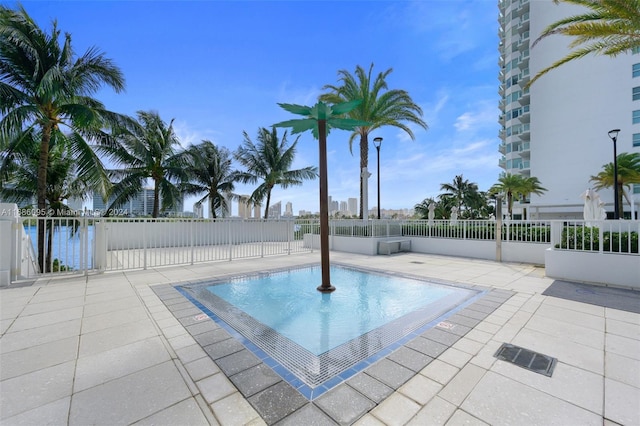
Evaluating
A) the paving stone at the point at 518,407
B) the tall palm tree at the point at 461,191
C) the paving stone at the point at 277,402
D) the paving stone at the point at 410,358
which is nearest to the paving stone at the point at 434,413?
the paving stone at the point at 518,407

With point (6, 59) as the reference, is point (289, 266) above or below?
below

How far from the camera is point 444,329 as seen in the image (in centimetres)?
353

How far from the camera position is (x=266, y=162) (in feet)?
59.1

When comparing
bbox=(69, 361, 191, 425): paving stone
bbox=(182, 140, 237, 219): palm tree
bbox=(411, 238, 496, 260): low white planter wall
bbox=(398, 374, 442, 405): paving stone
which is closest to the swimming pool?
bbox=(398, 374, 442, 405): paving stone

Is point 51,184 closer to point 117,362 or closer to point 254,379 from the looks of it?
point 117,362

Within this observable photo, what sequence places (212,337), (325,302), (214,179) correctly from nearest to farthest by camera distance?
1. (212,337)
2. (325,302)
3. (214,179)

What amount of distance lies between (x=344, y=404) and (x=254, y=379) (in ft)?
2.83

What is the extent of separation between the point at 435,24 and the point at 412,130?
18.9 ft

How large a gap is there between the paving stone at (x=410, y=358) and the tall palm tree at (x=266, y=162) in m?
15.6

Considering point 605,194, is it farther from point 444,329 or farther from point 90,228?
point 90,228

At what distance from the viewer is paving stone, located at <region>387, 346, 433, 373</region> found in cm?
263

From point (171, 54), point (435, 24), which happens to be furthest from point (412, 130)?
point (171, 54)

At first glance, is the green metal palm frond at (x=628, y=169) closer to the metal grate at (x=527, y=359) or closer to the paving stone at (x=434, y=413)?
the metal grate at (x=527, y=359)

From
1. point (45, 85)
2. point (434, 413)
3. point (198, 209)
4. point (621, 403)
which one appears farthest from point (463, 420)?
point (198, 209)
